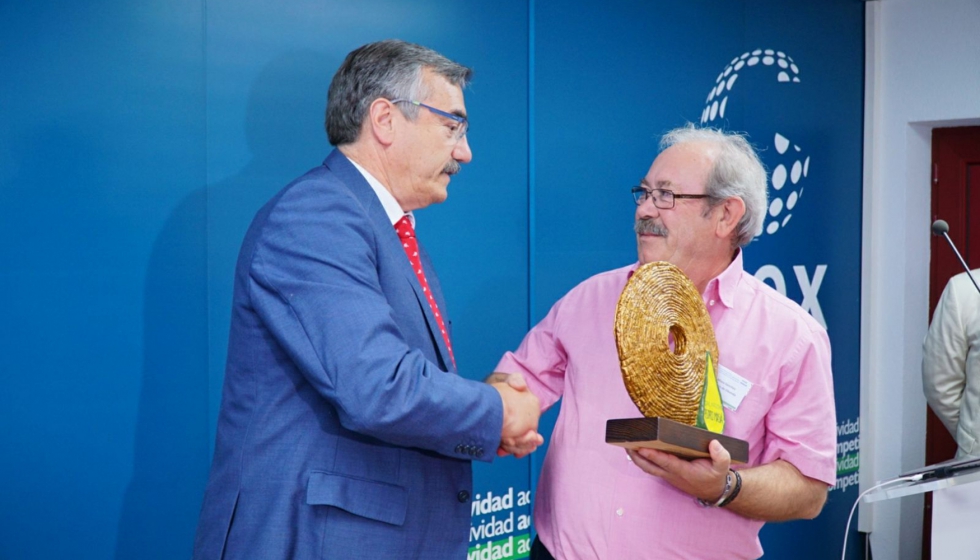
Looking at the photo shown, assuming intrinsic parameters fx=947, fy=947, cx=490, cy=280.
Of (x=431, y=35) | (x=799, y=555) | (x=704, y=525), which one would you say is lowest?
(x=799, y=555)

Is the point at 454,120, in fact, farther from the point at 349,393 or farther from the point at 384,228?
the point at 349,393

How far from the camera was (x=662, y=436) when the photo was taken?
153 centimetres

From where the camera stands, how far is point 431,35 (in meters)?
3.09

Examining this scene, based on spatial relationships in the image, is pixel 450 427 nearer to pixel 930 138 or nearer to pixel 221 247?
pixel 221 247

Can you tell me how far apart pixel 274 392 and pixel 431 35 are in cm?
177

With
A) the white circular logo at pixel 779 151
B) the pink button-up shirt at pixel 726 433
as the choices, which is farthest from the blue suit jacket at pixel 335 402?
the white circular logo at pixel 779 151

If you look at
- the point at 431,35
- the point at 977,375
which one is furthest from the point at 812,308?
the point at 431,35

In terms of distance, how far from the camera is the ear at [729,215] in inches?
82.7

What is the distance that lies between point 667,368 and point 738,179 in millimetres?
638

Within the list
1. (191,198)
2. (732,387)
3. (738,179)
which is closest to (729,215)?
(738,179)

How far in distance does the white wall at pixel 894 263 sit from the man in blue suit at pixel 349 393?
12.6 feet

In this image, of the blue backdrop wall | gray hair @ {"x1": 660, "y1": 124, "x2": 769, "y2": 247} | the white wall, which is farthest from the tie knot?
the white wall

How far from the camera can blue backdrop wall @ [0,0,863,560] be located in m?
2.32

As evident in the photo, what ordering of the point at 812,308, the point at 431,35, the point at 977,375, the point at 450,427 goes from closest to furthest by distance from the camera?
the point at 450,427 → the point at 431,35 → the point at 977,375 → the point at 812,308
